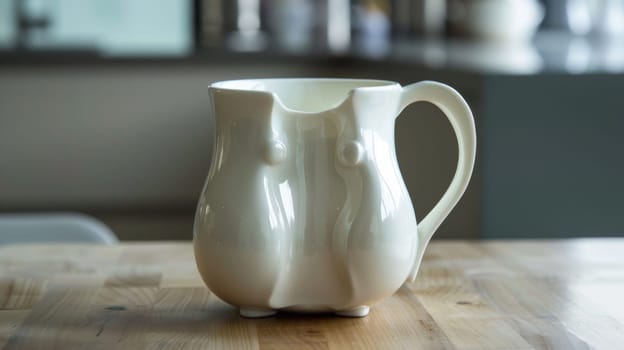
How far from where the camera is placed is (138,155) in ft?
9.57

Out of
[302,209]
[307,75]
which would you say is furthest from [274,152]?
[307,75]

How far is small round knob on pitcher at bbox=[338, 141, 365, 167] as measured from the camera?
609 mm

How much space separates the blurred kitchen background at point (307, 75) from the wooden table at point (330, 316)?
26.6 inches

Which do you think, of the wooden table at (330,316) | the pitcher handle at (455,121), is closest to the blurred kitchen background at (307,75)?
the wooden table at (330,316)

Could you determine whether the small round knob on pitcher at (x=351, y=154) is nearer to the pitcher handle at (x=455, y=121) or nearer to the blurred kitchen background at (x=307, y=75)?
the pitcher handle at (x=455, y=121)

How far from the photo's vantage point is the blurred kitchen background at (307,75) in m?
1.53

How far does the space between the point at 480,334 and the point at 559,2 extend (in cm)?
291

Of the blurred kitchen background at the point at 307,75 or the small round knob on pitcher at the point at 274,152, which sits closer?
the small round knob on pitcher at the point at 274,152

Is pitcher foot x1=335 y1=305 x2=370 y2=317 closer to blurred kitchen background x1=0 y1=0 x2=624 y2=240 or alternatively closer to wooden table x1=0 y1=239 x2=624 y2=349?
wooden table x1=0 y1=239 x2=624 y2=349

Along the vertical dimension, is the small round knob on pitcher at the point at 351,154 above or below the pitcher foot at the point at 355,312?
above

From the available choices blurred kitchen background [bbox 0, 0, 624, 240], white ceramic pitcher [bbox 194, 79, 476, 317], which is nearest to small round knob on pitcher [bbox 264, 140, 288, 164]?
white ceramic pitcher [bbox 194, 79, 476, 317]

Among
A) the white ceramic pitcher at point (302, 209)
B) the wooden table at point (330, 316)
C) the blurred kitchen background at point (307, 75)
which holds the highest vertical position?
the white ceramic pitcher at point (302, 209)

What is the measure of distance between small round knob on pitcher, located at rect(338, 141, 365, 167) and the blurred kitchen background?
3.11 feet

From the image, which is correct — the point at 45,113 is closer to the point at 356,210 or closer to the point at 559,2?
the point at 559,2
